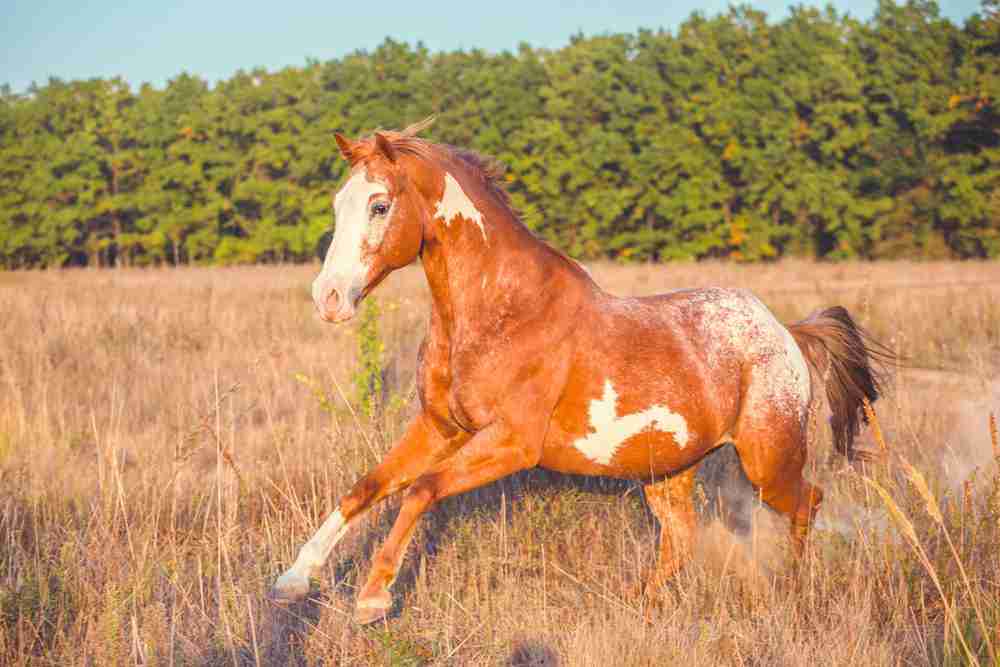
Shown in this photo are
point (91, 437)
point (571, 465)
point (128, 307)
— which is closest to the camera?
point (571, 465)

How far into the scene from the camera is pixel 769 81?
33.5m

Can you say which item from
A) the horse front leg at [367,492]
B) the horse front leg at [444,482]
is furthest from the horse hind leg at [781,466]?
the horse front leg at [367,492]

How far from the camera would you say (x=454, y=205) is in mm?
3875

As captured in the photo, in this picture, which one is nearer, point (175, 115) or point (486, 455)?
point (486, 455)

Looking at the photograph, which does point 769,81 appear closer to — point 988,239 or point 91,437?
point 988,239

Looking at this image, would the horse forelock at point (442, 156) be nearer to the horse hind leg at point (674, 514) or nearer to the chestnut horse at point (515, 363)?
the chestnut horse at point (515, 363)

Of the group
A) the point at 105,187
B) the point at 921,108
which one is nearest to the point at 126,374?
the point at 105,187

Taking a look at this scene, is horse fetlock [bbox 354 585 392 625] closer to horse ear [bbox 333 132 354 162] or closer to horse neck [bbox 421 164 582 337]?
horse neck [bbox 421 164 582 337]

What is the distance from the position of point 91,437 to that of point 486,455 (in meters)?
4.57

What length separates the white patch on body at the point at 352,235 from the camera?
3.35 m

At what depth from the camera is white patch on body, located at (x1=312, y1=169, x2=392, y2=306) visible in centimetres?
335

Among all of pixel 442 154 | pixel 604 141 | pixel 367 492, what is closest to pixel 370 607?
pixel 367 492

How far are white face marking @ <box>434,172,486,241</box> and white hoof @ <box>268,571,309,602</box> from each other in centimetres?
163

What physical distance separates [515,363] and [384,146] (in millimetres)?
1091
